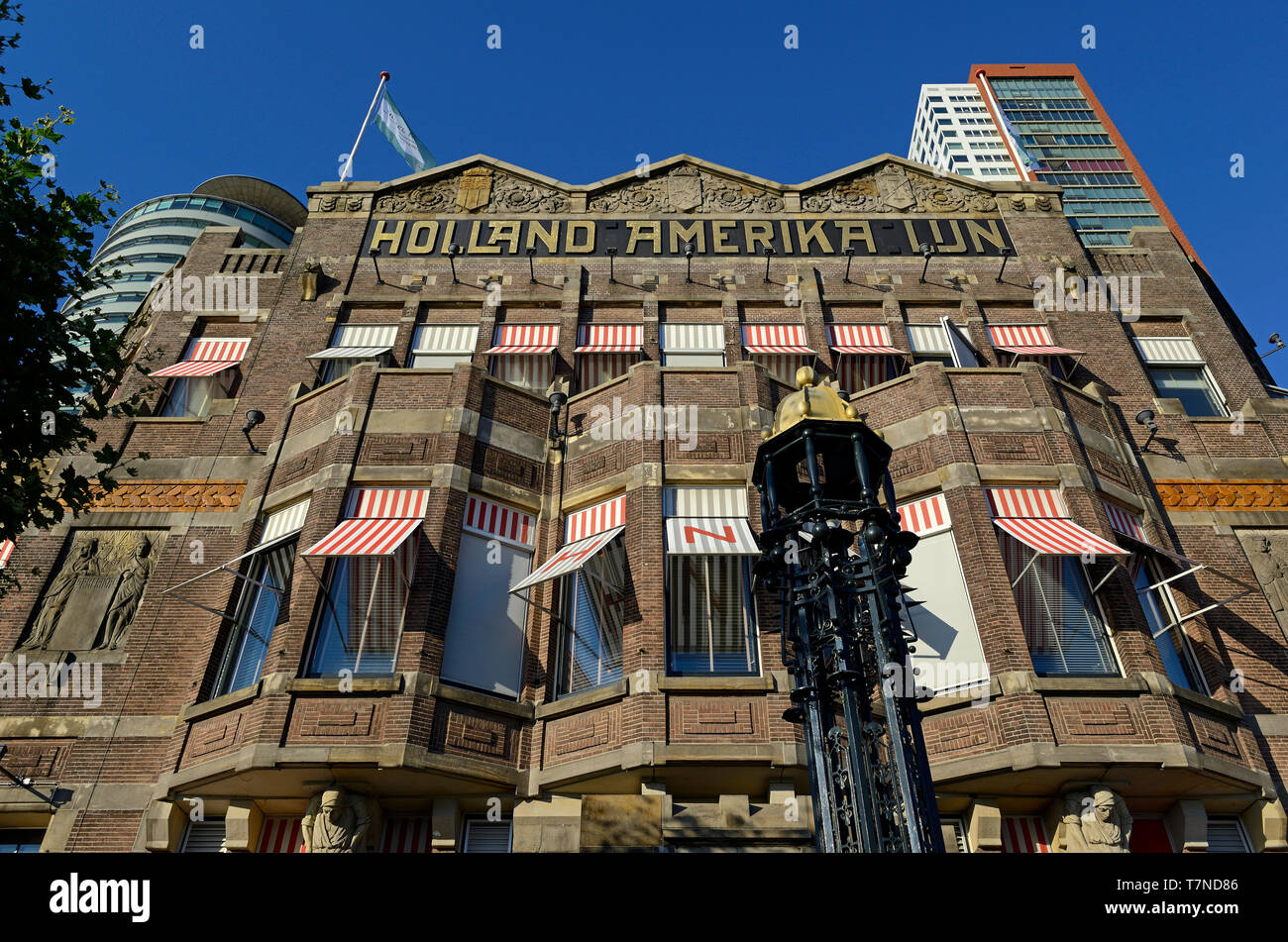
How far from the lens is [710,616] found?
53.0 feet

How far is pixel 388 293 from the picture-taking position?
2466cm

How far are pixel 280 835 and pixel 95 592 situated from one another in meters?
6.68

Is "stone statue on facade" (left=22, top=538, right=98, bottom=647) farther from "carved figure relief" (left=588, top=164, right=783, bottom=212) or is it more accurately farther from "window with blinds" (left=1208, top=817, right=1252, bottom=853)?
"window with blinds" (left=1208, top=817, right=1252, bottom=853)

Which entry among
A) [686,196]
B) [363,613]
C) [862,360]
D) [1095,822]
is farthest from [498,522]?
[686,196]

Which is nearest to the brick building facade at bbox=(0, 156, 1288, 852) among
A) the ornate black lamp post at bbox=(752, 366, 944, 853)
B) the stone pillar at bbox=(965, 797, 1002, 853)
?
the stone pillar at bbox=(965, 797, 1002, 853)

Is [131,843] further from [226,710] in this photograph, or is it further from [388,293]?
[388,293]

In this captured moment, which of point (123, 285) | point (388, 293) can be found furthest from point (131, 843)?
point (123, 285)

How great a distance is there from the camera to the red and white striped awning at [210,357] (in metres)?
21.9

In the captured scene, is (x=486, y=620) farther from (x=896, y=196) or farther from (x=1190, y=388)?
(x=1190, y=388)

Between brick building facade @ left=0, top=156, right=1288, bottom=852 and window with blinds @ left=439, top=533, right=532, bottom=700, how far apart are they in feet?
0.22

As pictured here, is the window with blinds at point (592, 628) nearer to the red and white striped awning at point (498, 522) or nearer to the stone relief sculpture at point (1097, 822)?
the red and white striped awning at point (498, 522)

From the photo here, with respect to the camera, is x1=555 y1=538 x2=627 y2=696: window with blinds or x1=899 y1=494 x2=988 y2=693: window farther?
x1=555 y1=538 x2=627 y2=696: window with blinds

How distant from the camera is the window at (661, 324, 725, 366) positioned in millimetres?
23281
